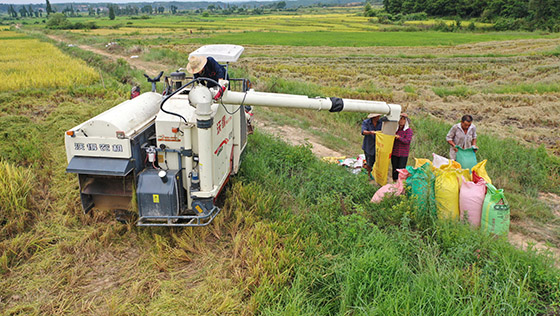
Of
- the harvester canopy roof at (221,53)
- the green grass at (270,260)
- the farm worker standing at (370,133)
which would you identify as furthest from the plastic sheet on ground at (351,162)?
the harvester canopy roof at (221,53)

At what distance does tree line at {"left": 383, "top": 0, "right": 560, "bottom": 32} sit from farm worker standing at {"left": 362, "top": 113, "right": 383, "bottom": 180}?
161 feet

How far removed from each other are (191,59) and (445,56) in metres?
24.0

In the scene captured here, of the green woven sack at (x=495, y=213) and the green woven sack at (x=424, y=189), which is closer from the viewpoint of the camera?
the green woven sack at (x=495, y=213)

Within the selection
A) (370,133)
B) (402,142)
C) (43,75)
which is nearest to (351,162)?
(370,133)

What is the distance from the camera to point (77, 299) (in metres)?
3.36

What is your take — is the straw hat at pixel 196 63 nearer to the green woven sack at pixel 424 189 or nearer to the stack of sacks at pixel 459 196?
the stack of sacks at pixel 459 196

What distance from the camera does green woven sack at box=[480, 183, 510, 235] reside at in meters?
4.18

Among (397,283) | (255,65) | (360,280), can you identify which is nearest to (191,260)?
(360,280)

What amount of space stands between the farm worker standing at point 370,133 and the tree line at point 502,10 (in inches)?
1933

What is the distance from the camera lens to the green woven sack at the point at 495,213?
418 centimetres

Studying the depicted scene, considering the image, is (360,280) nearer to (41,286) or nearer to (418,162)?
(418,162)

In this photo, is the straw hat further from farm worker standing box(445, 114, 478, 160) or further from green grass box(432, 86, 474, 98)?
green grass box(432, 86, 474, 98)

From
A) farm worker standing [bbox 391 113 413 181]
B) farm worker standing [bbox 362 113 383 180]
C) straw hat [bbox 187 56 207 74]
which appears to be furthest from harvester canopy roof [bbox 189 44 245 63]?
farm worker standing [bbox 391 113 413 181]

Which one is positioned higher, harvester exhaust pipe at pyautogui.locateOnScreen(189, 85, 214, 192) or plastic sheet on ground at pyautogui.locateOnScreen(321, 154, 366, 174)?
harvester exhaust pipe at pyautogui.locateOnScreen(189, 85, 214, 192)
